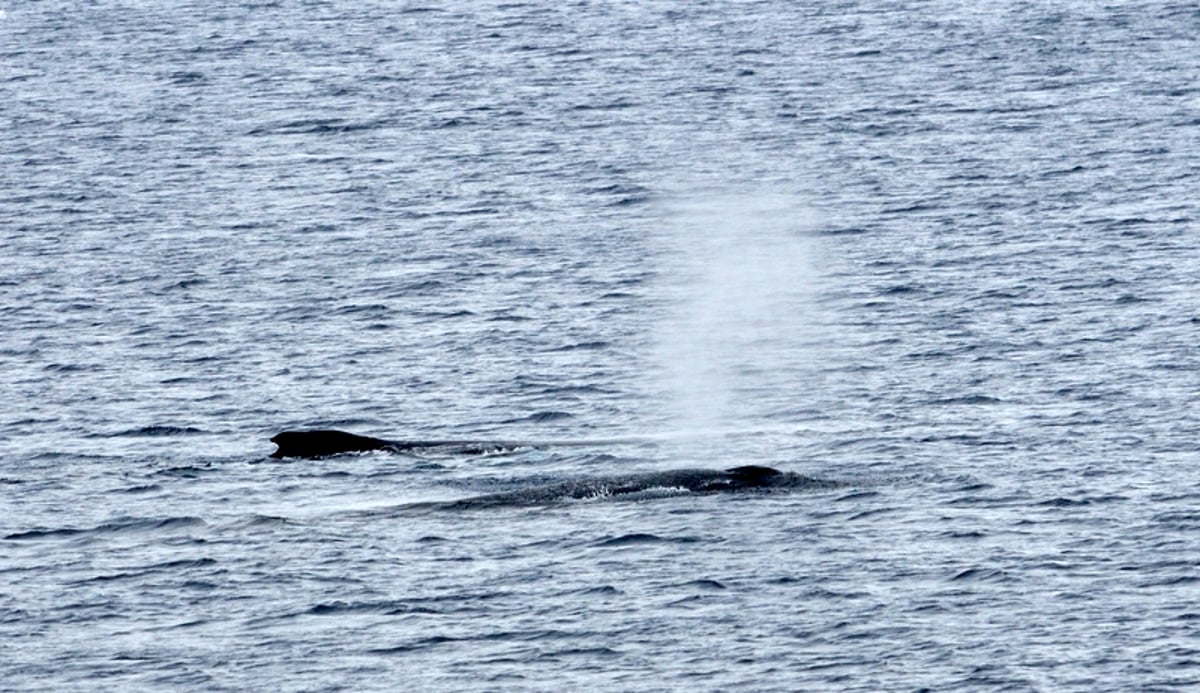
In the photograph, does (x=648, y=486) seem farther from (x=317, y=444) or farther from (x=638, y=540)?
(x=317, y=444)

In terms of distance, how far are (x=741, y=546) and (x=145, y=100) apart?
329ft

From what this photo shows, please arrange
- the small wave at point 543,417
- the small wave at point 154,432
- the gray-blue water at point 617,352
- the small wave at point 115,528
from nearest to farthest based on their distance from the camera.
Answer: the gray-blue water at point 617,352, the small wave at point 115,528, the small wave at point 154,432, the small wave at point 543,417

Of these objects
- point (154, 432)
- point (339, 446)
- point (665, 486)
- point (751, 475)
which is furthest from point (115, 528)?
point (751, 475)

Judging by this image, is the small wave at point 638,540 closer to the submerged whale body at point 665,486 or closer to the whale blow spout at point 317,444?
the submerged whale body at point 665,486

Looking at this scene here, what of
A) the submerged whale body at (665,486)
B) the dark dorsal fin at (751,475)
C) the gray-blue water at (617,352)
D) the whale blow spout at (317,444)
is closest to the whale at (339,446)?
the whale blow spout at (317,444)

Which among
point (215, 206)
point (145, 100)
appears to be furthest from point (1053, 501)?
point (145, 100)

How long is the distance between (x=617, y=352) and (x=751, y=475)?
938 inches

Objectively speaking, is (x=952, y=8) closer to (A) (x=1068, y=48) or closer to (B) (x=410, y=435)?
(A) (x=1068, y=48)

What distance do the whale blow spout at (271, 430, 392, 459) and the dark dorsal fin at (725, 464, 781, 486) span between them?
13.0 metres

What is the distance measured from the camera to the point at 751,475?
241ft

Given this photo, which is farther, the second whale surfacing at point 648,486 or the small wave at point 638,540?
the second whale surfacing at point 648,486

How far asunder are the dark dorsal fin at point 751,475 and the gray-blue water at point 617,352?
1.11 metres

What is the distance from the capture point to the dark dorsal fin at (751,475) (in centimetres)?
7350

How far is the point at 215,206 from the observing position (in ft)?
424
